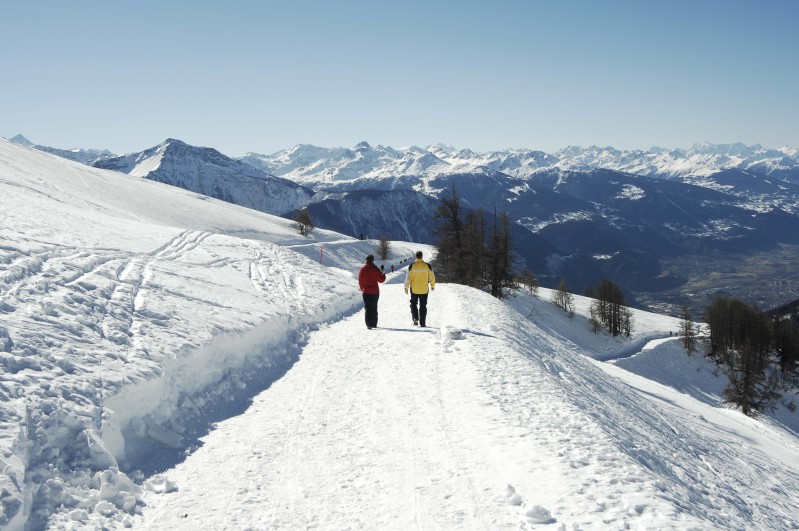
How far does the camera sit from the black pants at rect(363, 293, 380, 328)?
623 inches

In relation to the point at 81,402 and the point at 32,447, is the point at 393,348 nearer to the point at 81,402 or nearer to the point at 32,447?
the point at 81,402

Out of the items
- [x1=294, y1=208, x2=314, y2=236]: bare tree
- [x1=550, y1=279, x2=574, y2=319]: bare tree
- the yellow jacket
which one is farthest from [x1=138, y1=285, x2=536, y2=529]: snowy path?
[x1=550, y1=279, x2=574, y2=319]: bare tree

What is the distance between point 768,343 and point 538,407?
332 ft

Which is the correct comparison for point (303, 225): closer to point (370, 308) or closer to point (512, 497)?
point (370, 308)

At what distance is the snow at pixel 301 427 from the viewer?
5.49 metres

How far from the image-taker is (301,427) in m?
7.98

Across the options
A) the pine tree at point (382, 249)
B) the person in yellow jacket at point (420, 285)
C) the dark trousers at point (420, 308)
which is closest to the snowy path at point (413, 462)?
the dark trousers at point (420, 308)

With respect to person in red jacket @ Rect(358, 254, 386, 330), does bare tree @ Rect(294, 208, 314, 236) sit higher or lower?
higher

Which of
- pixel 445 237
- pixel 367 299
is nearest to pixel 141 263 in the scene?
pixel 367 299

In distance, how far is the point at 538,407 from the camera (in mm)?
8531

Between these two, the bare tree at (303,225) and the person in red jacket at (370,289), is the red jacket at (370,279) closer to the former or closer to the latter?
the person in red jacket at (370,289)

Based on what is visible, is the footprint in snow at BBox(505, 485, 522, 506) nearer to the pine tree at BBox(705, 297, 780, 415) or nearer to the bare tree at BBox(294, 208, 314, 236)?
the bare tree at BBox(294, 208, 314, 236)

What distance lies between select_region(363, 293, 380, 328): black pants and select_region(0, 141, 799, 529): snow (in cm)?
42

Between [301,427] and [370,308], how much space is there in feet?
26.6
